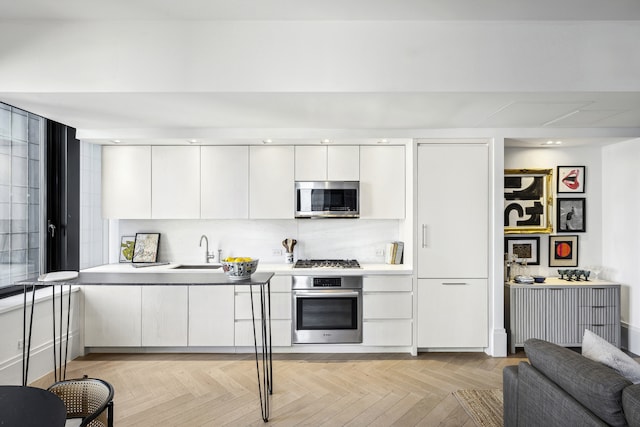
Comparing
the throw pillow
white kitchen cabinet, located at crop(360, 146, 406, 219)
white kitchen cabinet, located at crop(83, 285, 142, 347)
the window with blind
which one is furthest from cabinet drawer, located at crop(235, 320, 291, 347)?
the throw pillow

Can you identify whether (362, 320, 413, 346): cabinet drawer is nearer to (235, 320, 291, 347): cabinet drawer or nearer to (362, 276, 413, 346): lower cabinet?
(362, 276, 413, 346): lower cabinet

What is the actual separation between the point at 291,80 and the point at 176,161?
6.62ft

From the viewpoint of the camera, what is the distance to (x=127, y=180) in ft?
12.6

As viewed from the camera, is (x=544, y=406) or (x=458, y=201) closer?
(x=544, y=406)

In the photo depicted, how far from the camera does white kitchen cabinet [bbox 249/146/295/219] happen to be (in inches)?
151

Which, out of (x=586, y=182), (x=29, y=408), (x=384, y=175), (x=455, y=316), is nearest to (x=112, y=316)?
(x=29, y=408)

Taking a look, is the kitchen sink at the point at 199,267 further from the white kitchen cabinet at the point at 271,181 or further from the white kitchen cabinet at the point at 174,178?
the white kitchen cabinet at the point at 271,181

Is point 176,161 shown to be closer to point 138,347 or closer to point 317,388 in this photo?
point 138,347

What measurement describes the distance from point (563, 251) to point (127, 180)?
194 inches

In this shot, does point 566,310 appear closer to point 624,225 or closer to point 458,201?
point 624,225

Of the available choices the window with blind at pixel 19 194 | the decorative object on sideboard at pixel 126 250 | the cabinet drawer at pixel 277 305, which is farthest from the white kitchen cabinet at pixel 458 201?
the window with blind at pixel 19 194

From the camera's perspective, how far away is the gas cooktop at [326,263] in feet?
12.3

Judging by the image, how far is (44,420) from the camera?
1097 mm

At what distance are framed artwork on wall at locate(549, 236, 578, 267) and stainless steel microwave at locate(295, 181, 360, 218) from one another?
2292mm
